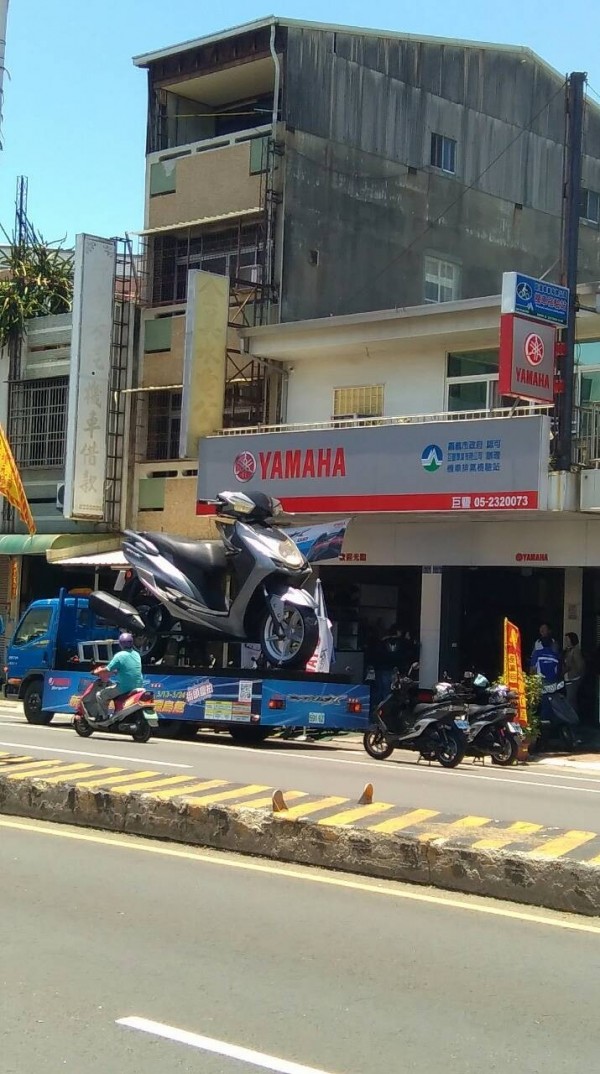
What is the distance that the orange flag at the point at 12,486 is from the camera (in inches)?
1154

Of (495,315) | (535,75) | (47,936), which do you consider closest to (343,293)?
(495,315)

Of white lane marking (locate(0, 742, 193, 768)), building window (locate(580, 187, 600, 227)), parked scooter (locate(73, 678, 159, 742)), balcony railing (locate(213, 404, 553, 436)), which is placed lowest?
white lane marking (locate(0, 742, 193, 768))

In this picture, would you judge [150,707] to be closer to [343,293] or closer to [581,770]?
[581,770]

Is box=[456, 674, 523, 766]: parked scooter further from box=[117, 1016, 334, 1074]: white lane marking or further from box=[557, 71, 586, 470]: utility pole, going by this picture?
box=[117, 1016, 334, 1074]: white lane marking

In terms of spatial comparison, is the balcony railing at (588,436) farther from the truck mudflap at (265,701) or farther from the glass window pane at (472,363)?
the truck mudflap at (265,701)

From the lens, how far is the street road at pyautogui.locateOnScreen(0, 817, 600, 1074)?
207 inches

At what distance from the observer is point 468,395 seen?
2500 cm

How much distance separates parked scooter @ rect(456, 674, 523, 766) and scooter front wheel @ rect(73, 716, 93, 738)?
5309 millimetres

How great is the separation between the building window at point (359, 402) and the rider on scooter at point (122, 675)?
9.41 meters

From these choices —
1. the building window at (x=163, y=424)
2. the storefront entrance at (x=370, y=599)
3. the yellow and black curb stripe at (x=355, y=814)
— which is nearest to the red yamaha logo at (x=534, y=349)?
the storefront entrance at (x=370, y=599)

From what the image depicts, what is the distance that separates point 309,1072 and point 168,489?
2425 cm

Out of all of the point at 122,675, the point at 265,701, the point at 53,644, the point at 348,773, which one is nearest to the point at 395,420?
the point at 53,644

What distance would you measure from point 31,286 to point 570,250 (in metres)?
15.7

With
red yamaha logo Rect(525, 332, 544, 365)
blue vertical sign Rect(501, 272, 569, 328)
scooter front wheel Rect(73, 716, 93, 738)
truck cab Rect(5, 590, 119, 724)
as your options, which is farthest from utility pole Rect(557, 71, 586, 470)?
scooter front wheel Rect(73, 716, 93, 738)
